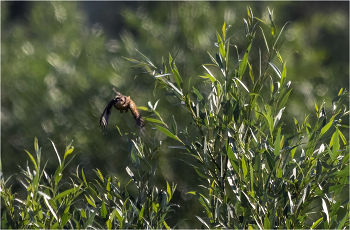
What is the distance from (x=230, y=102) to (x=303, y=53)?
3.41ft

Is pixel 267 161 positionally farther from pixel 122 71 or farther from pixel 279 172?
pixel 122 71

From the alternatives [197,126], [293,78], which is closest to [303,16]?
[293,78]

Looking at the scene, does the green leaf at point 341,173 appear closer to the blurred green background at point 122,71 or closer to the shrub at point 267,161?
the shrub at point 267,161

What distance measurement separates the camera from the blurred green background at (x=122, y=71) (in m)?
1.15

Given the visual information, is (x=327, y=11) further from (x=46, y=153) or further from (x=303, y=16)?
(x=46, y=153)

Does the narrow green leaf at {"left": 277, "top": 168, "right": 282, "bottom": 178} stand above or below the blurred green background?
above

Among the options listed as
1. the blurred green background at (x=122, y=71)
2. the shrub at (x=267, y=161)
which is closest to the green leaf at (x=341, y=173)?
the shrub at (x=267, y=161)

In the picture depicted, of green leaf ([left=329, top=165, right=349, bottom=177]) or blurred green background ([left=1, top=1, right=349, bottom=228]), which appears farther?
blurred green background ([left=1, top=1, right=349, bottom=228])

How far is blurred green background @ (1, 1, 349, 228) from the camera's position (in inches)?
45.3

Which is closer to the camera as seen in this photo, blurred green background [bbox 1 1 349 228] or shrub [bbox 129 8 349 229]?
shrub [bbox 129 8 349 229]

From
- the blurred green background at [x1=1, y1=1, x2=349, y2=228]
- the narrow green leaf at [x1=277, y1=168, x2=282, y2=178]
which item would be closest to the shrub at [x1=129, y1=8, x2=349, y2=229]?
the narrow green leaf at [x1=277, y1=168, x2=282, y2=178]

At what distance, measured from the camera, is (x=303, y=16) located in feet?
5.41

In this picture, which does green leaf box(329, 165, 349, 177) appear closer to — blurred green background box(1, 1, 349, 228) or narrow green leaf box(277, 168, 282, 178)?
narrow green leaf box(277, 168, 282, 178)

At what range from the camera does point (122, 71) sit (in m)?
1.25
